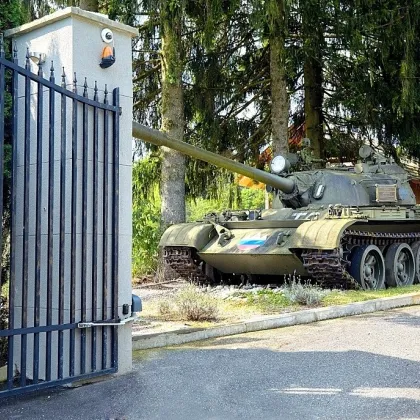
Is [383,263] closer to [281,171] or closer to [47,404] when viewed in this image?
[281,171]

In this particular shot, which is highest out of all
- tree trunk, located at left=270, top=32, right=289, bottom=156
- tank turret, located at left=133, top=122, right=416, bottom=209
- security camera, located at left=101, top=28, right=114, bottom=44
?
tree trunk, located at left=270, top=32, right=289, bottom=156

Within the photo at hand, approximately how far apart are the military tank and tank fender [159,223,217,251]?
20 millimetres

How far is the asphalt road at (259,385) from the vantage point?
14.0 ft

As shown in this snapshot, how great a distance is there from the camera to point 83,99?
506 cm

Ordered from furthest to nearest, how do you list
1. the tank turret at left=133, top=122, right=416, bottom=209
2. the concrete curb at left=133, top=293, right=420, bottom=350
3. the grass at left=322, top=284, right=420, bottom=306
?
the tank turret at left=133, top=122, right=416, bottom=209
the grass at left=322, top=284, right=420, bottom=306
the concrete curb at left=133, top=293, right=420, bottom=350

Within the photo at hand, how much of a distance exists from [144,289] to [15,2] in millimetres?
8224

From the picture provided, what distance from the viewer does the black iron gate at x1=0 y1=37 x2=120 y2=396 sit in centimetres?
483

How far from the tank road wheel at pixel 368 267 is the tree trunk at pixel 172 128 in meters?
4.29

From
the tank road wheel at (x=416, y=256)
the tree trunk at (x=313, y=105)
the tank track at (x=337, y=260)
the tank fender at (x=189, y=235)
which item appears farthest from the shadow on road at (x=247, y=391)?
the tree trunk at (x=313, y=105)

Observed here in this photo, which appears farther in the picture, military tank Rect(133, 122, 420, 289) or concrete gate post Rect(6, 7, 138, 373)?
military tank Rect(133, 122, 420, 289)

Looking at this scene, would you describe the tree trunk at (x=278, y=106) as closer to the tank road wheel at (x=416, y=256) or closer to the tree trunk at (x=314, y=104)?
the tree trunk at (x=314, y=104)

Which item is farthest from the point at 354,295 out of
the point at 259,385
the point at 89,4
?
the point at 89,4

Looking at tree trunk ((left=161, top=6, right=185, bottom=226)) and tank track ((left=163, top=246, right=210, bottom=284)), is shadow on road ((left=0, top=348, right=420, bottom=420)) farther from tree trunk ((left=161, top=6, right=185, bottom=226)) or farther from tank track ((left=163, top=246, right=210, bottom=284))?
tree trunk ((left=161, top=6, right=185, bottom=226))

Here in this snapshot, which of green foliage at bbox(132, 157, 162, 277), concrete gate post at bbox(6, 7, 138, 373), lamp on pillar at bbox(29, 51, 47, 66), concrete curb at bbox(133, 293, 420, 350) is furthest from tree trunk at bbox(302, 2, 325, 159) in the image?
lamp on pillar at bbox(29, 51, 47, 66)
